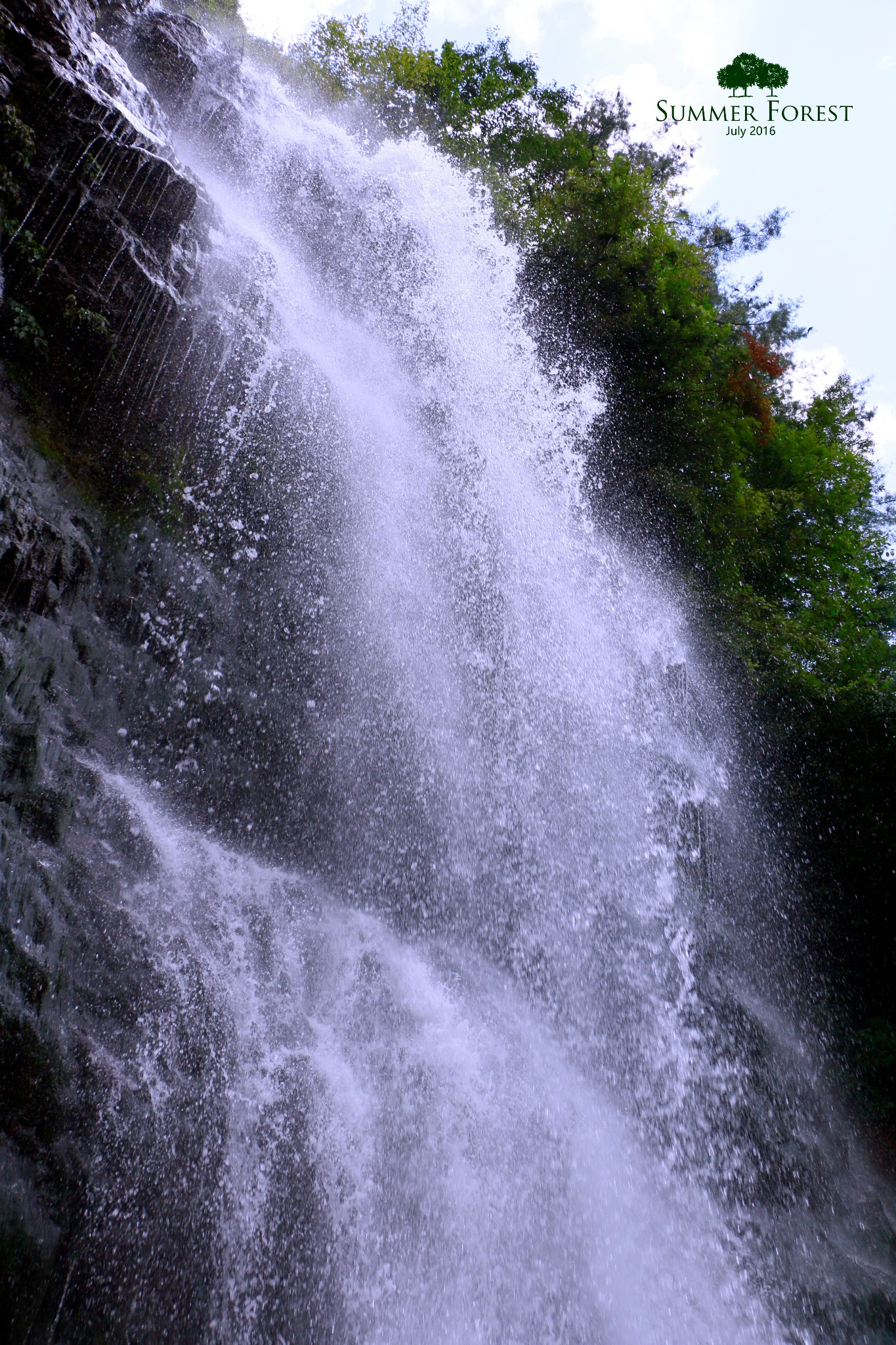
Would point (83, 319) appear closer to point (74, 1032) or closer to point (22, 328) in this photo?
point (22, 328)

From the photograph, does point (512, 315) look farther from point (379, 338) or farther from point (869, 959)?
point (869, 959)

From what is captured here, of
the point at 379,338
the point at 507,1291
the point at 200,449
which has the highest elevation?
the point at 379,338

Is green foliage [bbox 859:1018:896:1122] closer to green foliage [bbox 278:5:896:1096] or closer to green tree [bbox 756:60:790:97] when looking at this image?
green foliage [bbox 278:5:896:1096]

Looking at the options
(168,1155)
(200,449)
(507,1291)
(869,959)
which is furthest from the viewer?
(869,959)

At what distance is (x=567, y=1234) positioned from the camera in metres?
5.21

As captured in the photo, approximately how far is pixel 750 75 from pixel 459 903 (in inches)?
634

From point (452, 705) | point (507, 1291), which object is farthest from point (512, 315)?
point (507, 1291)

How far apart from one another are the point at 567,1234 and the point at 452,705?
4755 mm

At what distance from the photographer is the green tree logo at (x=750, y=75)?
1322 cm

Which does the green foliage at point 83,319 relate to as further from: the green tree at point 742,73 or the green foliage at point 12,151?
the green tree at point 742,73

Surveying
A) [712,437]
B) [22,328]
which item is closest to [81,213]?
[22,328]

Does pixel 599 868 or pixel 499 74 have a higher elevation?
pixel 499 74

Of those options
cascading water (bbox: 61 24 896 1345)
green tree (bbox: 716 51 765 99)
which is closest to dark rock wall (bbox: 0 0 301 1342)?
cascading water (bbox: 61 24 896 1345)

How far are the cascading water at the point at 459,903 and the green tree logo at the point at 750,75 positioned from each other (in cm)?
699
